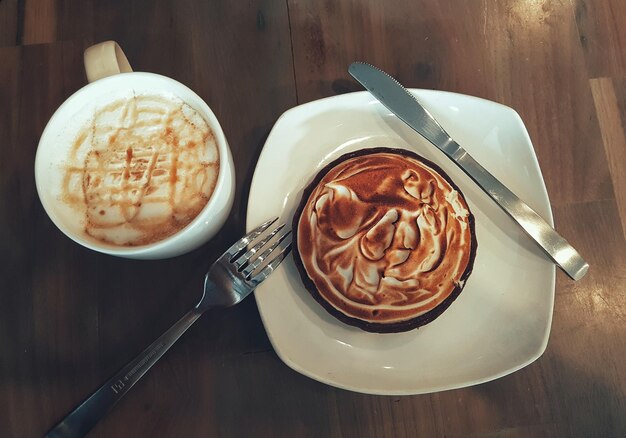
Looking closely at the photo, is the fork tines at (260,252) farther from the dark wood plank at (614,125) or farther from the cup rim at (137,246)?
the dark wood plank at (614,125)

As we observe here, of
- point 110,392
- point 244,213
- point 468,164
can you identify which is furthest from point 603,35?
point 110,392

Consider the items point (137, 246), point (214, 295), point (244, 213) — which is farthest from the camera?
point (244, 213)

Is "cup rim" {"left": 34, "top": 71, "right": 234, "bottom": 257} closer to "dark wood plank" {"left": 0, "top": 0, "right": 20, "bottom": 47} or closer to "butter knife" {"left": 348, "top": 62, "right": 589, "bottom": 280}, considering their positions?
"butter knife" {"left": 348, "top": 62, "right": 589, "bottom": 280}

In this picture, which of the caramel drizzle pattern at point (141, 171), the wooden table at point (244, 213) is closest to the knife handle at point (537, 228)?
the wooden table at point (244, 213)

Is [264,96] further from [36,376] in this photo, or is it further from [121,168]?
[36,376]

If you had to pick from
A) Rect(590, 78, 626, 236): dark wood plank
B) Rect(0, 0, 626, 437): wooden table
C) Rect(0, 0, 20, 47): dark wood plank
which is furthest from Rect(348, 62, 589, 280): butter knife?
Rect(0, 0, 20, 47): dark wood plank

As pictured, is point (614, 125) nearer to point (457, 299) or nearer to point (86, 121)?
point (457, 299)

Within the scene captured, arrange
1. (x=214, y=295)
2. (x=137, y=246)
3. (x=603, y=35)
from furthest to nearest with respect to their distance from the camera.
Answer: (x=603, y=35)
(x=214, y=295)
(x=137, y=246)
